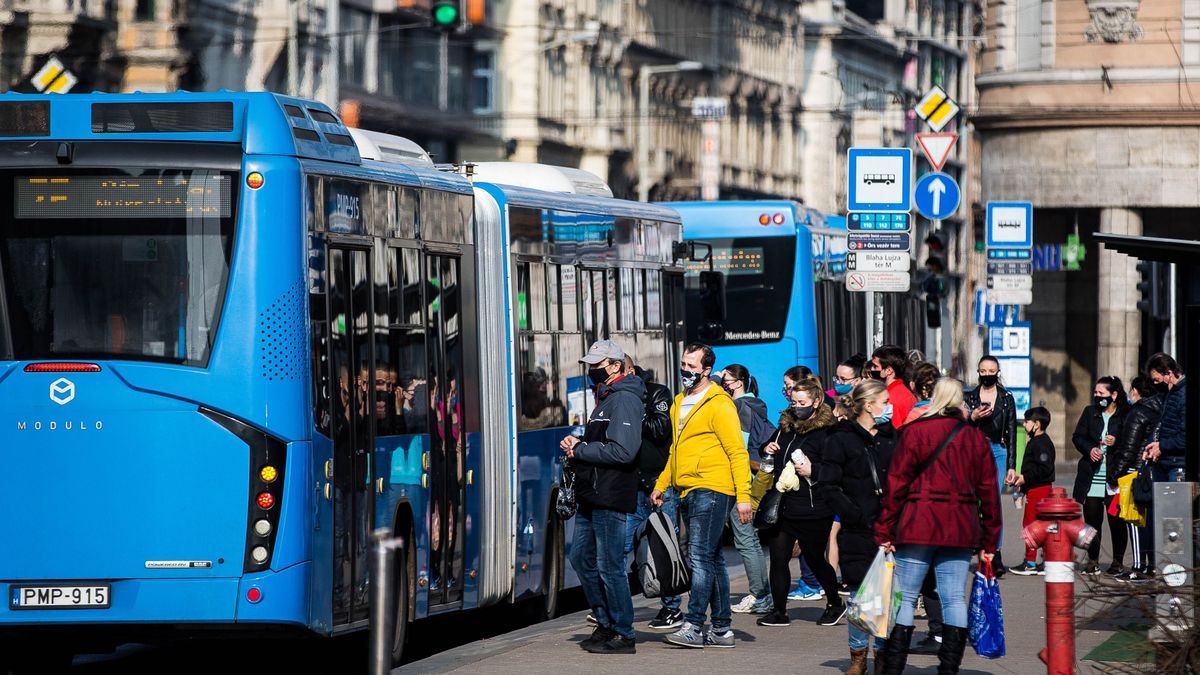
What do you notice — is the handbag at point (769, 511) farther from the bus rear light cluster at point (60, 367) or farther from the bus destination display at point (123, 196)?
the bus rear light cluster at point (60, 367)

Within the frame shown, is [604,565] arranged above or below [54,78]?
below

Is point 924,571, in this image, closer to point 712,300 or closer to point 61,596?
point 61,596

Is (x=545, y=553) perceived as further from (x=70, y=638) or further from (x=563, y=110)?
(x=563, y=110)

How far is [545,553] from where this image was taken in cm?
1798

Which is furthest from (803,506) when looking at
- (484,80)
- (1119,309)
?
(484,80)

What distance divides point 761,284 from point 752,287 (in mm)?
108

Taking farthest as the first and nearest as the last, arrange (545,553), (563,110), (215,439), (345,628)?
(563,110), (545,553), (345,628), (215,439)

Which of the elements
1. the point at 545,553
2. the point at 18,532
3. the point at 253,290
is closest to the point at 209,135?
the point at 253,290

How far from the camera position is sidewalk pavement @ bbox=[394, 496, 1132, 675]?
45.1 ft

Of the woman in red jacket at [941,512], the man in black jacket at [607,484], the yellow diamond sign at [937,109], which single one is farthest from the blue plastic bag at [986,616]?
the yellow diamond sign at [937,109]

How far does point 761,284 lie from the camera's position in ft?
89.4

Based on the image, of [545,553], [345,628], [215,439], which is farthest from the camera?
[545,553]

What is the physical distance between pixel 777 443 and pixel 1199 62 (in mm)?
23056

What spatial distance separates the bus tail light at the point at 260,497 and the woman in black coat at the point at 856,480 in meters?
3.47
